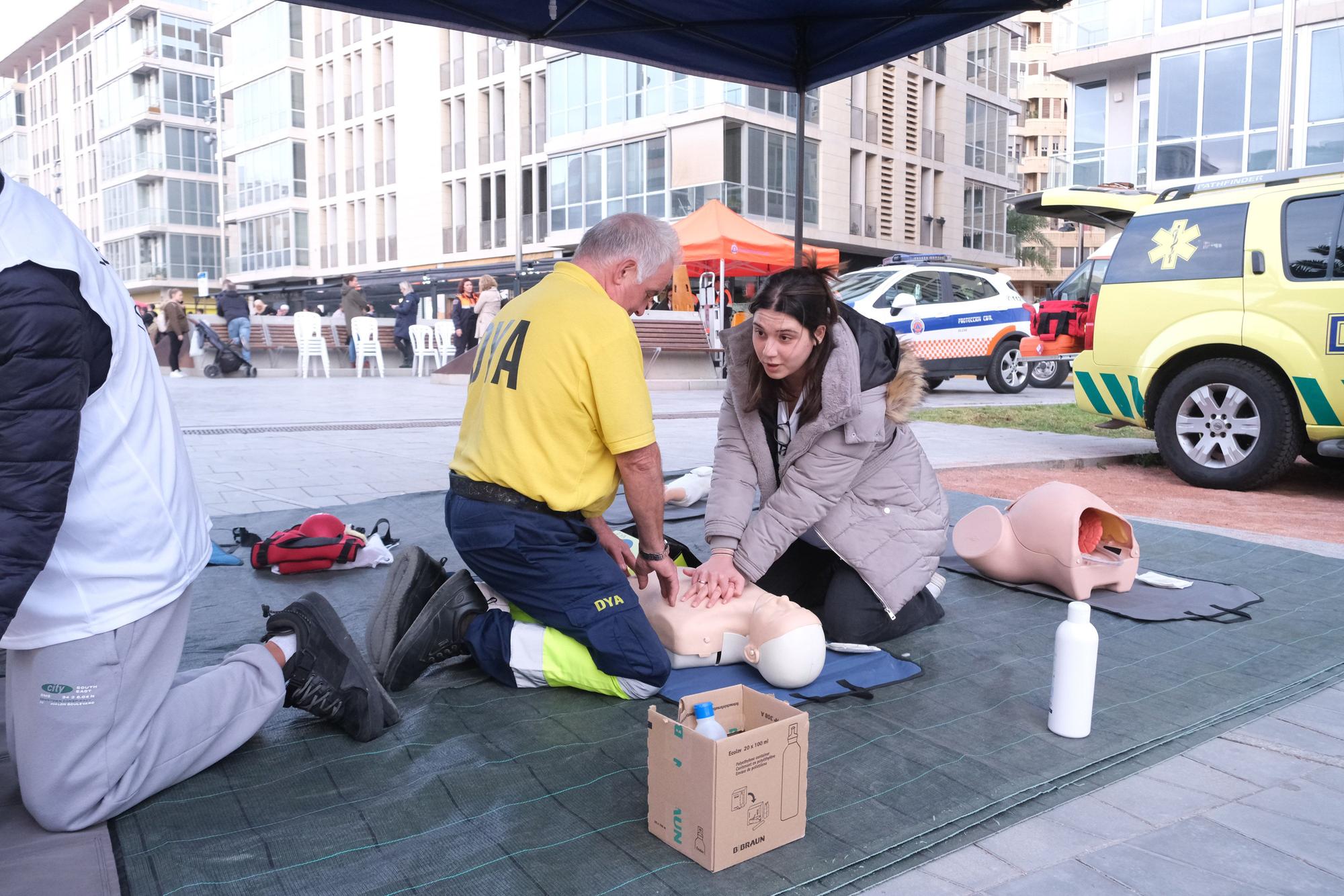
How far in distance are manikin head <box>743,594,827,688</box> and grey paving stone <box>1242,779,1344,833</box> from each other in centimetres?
116

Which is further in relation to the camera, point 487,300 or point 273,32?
point 273,32

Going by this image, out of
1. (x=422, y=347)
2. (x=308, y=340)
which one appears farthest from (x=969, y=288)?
(x=308, y=340)

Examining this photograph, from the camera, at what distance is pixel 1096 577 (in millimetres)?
4172

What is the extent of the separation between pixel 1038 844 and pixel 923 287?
13778 mm

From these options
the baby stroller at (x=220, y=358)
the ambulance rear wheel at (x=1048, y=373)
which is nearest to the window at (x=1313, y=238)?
the ambulance rear wheel at (x=1048, y=373)

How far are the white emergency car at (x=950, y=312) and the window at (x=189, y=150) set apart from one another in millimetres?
51542

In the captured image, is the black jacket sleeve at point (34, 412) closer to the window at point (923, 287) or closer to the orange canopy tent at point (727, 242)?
the window at point (923, 287)

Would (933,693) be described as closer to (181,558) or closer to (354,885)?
(354,885)

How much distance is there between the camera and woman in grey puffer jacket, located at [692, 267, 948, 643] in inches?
129

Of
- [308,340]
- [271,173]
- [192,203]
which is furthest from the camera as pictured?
[192,203]

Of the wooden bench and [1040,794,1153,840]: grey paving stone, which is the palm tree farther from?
[1040,794,1153,840]: grey paving stone

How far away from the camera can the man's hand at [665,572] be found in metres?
3.06

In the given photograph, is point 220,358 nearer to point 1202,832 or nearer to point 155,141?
point 1202,832

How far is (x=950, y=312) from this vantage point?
15219mm
